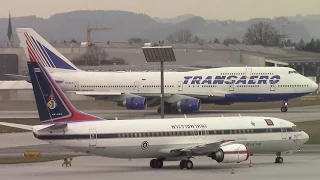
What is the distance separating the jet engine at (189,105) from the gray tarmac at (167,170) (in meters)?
35.4

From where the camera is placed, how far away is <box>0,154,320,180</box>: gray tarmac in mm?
41844

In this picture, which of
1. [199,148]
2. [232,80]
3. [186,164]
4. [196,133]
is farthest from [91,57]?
[199,148]

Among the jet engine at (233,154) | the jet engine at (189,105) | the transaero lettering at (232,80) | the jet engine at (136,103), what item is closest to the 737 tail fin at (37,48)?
the jet engine at (136,103)

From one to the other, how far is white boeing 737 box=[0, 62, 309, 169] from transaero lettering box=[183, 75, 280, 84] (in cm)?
4152

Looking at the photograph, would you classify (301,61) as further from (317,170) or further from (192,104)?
(317,170)

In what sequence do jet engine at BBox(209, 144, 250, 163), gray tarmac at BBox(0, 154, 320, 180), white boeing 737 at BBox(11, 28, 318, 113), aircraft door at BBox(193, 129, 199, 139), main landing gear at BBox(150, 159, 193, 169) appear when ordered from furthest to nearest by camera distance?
1. white boeing 737 at BBox(11, 28, 318, 113)
2. aircraft door at BBox(193, 129, 199, 139)
3. main landing gear at BBox(150, 159, 193, 169)
4. jet engine at BBox(209, 144, 250, 163)
5. gray tarmac at BBox(0, 154, 320, 180)

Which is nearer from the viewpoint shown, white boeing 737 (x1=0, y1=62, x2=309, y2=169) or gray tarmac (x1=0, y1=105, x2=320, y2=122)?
white boeing 737 (x1=0, y1=62, x2=309, y2=169)

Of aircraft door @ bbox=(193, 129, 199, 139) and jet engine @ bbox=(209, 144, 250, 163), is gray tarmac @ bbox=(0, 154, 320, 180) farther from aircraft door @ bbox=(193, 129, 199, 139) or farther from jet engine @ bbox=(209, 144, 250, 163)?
aircraft door @ bbox=(193, 129, 199, 139)

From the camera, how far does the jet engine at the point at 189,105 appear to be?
88.2 metres

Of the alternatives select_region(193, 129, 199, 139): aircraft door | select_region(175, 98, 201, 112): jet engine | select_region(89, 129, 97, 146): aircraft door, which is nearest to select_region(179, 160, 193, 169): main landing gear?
select_region(193, 129, 199, 139): aircraft door

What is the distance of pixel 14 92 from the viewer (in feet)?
434

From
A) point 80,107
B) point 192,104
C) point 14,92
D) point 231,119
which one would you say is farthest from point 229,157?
point 14,92

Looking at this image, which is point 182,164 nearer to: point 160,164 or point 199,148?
point 160,164

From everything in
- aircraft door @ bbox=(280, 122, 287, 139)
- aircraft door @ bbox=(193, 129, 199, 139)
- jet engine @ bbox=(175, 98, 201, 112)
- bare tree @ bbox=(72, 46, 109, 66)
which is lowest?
bare tree @ bbox=(72, 46, 109, 66)
